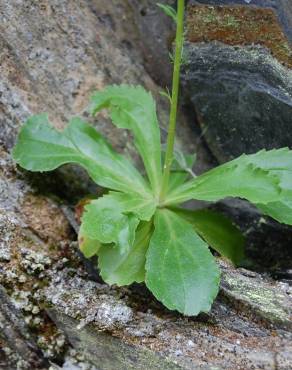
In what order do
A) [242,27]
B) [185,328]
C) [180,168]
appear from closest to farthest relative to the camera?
[185,328] < [242,27] < [180,168]

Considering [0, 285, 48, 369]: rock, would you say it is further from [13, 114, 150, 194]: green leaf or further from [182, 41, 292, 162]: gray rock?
[182, 41, 292, 162]: gray rock

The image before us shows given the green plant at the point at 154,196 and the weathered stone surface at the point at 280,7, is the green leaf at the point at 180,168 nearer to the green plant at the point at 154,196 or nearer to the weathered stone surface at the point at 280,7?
the green plant at the point at 154,196

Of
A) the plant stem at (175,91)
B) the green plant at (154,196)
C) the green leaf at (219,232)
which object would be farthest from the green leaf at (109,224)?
the green leaf at (219,232)

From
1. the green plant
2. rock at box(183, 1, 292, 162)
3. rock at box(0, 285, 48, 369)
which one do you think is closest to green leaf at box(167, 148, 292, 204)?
the green plant

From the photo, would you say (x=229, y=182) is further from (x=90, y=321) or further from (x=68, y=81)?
(x=68, y=81)

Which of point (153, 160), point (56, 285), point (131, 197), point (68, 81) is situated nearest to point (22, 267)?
point (56, 285)

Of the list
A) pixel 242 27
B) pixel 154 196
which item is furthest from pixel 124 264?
pixel 242 27

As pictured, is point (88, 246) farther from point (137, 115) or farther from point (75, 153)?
point (137, 115)
